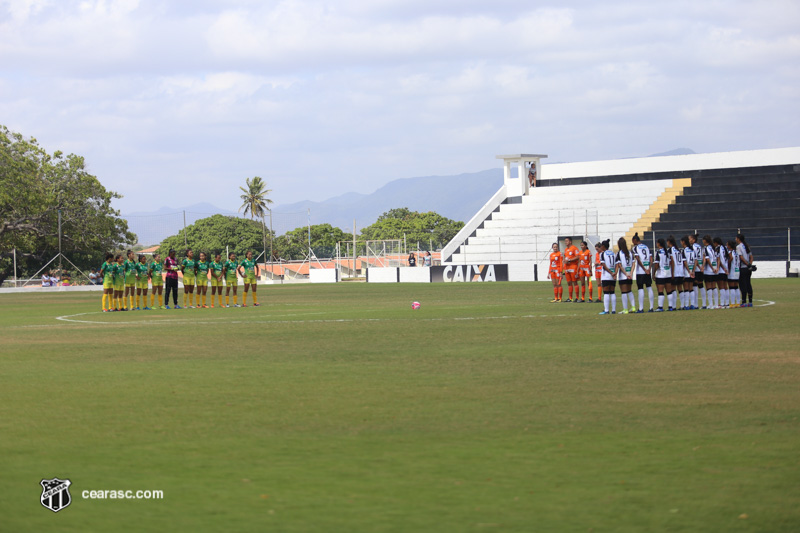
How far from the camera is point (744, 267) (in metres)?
23.9

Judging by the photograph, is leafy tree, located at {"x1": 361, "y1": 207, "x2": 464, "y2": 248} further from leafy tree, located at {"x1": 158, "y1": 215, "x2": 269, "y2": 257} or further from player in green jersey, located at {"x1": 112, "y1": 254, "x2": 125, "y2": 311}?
player in green jersey, located at {"x1": 112, "y1": 254, "x2": 125, "y2": 311}

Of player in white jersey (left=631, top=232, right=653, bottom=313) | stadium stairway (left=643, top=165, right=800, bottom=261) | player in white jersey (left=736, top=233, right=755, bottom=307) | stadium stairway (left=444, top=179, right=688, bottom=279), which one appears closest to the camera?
player in white jersey (left=631, top=232, right=653, bottom=313)

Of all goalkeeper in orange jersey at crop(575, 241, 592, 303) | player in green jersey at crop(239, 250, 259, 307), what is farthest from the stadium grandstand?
player in green jersey at crop(239, 250, 259, 307)

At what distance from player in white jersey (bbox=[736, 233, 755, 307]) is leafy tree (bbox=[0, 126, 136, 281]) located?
170 ft

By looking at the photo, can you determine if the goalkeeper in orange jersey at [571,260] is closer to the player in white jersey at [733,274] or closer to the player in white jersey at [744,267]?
the player in white jersey at [733,274]

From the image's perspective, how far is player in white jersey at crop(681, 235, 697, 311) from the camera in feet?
75.2

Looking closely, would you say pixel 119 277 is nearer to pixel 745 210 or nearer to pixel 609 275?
pixel 609 275

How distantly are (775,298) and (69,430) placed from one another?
2416 cm

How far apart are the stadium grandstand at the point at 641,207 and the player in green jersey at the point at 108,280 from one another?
26615 mm

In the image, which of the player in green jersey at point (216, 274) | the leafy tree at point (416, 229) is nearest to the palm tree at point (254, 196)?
the leafy tree at point (416, 229)

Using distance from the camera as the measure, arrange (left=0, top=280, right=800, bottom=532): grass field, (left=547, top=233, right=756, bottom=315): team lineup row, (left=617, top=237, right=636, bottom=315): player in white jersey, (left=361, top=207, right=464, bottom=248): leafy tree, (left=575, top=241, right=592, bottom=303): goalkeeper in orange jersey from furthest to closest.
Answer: (left=361, top=207, right=464, bottom=248): leafy tree → (left=575, top=241, right=592, bottom=303): goalkeeper in orange jersey → (left=547, top=233, right=756, bottom=315): team lineup row → (left=617, top=237, right=636, bottom=315): player in white jersey → (left=0, top=280, right=800, bottom=532): grass field

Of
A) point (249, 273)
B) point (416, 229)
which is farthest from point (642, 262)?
point (416, 229)

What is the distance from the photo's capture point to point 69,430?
333 inches

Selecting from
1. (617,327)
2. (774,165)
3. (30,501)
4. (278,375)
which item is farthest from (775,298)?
(774,165)
